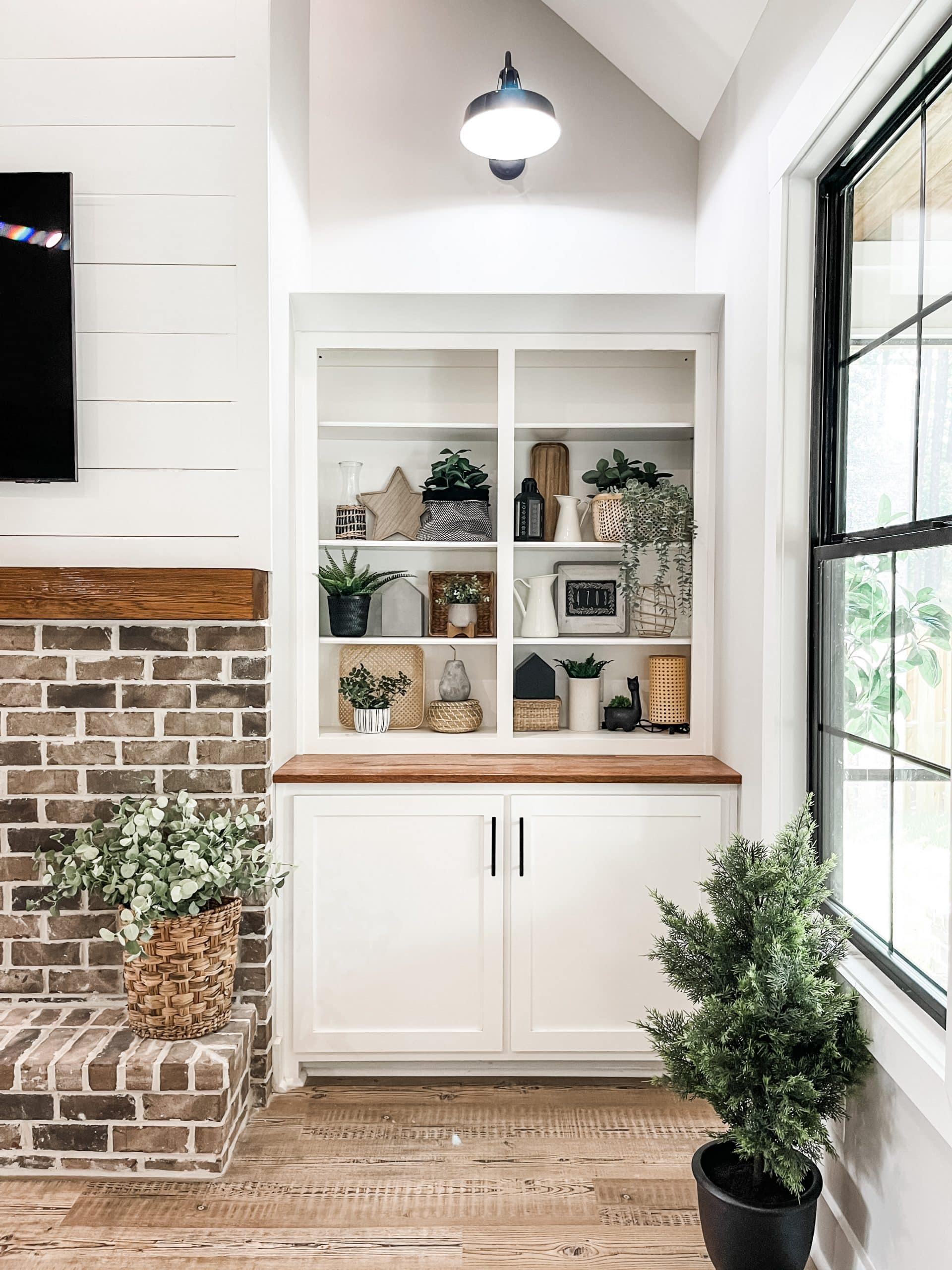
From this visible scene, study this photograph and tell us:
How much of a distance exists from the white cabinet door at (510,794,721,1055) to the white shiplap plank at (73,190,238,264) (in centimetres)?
167

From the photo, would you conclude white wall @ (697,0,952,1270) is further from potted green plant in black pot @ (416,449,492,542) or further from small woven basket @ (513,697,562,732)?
potted green plant in black pot @ (416,449,492,542)

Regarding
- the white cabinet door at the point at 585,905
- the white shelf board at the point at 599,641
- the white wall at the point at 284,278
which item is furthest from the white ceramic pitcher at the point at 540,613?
the white wall at the point at 284,278

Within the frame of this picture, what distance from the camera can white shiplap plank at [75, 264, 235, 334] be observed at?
241 centimetres

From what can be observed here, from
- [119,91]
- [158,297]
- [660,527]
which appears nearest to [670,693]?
[660,527]

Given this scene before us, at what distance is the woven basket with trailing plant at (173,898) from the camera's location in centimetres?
216

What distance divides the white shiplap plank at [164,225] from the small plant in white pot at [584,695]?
1.54 metres

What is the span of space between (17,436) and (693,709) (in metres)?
2.01

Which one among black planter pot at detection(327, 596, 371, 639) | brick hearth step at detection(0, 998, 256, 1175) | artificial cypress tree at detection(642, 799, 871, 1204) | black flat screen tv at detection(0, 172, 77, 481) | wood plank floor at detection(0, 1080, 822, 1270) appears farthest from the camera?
black planter pot at detection(327, 596, 371, 639)

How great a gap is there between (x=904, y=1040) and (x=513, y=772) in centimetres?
120

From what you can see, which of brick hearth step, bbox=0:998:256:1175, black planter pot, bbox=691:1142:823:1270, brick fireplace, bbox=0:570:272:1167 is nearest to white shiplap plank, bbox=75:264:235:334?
brick fireplace, bbox=0:570:272:1167

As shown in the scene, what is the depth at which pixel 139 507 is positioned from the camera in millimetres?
2434

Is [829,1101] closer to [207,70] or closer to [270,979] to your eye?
[270,979]

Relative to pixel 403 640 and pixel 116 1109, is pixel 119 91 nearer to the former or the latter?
pixel 403 640

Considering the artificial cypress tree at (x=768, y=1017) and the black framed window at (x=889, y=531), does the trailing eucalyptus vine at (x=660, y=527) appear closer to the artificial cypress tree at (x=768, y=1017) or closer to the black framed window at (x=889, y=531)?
the black framed window at (x=889, y=531)
